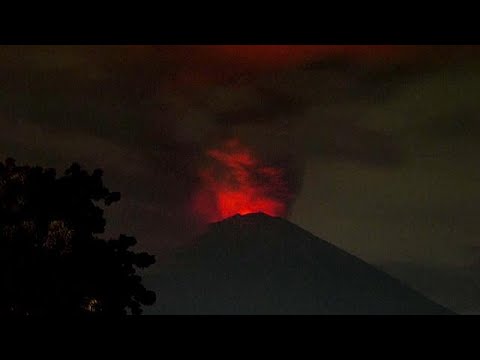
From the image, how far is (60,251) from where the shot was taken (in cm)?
1662

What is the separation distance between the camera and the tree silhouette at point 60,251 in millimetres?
16359

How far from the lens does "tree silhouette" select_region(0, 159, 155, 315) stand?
1636cm
